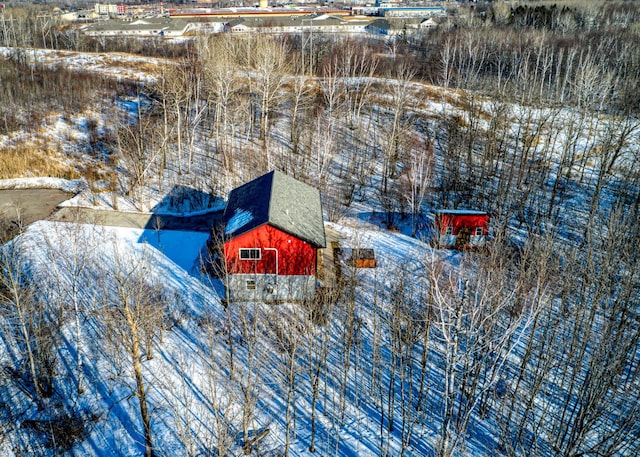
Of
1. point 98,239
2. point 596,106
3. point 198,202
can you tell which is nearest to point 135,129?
point 198,202

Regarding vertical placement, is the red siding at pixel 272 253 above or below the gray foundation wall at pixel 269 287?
above

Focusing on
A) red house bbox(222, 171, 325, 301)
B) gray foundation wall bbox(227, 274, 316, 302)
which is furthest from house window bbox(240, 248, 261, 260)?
gray foundation wall bbox(227, 274, 316, 302)

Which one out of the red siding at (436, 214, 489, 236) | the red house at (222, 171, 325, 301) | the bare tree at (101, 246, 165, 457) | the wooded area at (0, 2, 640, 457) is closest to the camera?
the bare tree at (101, 246, 165, 457)

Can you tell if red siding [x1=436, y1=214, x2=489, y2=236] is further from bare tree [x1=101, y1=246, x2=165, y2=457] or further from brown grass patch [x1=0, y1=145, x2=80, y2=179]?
brown grass patch [x1=0, y1=145, x2=80, y2=179]

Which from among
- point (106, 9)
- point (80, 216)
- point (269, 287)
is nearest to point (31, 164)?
point (80, 216)

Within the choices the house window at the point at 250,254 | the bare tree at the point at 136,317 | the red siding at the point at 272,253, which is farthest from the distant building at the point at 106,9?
the house window at the point at 250,254

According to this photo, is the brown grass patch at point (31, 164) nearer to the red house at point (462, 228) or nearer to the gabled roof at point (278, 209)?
the gabled roof at point (278, 209)

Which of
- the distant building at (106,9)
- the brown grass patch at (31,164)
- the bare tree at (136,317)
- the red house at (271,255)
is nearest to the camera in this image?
the bare tree at (136,317)
